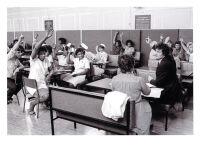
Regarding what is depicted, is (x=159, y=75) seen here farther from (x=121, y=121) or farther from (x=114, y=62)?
A: (x=114, y=62)

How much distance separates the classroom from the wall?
31mm

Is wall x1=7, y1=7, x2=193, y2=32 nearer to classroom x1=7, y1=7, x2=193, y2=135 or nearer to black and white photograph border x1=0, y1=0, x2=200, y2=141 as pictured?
classroom x1=7, y1=7, x2=193, y2=135

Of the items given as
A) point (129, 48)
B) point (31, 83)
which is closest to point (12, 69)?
point (31, 83)

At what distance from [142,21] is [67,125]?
5.40m

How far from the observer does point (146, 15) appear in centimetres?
747

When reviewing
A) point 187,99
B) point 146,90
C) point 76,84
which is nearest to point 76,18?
point 76,84

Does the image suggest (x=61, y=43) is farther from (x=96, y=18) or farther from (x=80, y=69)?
(x=80, y=69)

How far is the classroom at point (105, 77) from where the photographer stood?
2705 millimetres

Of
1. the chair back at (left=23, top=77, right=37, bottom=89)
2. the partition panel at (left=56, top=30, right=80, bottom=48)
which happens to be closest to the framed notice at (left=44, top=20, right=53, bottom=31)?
the partition panel at (left=56, top=30, right=80, bottom=48)

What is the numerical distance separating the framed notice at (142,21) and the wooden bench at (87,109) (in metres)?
5.11

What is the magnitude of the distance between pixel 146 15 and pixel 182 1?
457cm

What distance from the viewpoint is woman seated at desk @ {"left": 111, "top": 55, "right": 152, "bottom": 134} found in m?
2.60
